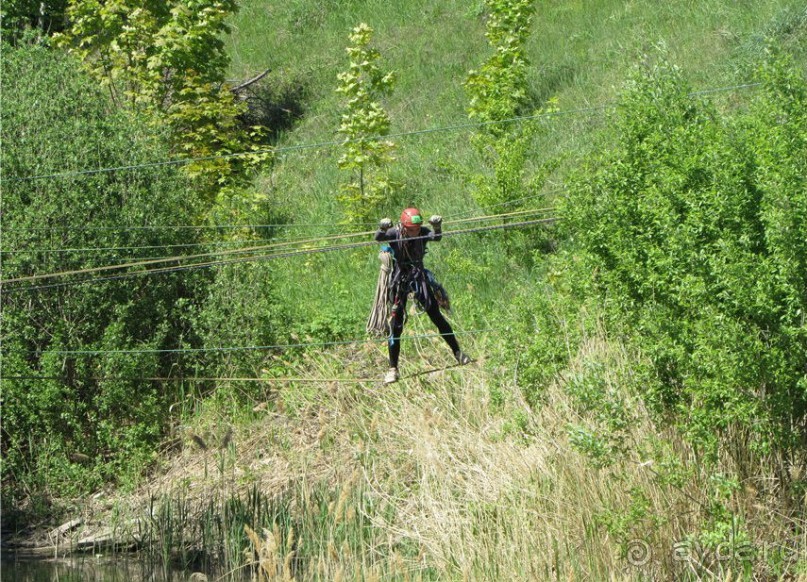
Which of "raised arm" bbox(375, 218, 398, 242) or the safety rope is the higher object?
"raised arm" bbox(375, 218, 398, 242)

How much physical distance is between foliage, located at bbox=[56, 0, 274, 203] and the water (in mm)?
6826

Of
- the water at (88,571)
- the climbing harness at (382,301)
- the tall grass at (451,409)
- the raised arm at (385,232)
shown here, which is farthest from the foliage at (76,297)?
the raised arm at (385,232)

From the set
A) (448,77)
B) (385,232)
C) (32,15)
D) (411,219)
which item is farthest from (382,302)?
(32,15)

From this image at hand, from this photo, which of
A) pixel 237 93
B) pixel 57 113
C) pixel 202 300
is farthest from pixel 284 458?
pixel 237 93

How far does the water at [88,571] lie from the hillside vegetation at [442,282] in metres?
0.50

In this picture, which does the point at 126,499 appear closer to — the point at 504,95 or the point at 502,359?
the point at 502,359

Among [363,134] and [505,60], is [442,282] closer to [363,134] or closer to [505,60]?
[363,134]

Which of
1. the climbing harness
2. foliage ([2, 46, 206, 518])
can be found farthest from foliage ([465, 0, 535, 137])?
the climbing harness

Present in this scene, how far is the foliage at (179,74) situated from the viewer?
22719 millimetres

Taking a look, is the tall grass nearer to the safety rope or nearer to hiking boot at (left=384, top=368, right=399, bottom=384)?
hiking boot at (left=384, top=368, right=399, bottom=384)

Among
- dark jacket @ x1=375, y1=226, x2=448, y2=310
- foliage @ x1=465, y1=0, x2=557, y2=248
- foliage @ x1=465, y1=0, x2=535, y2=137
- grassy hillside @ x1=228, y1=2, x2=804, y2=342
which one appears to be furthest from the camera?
foliage @ x1=465, y1=0, x2=535, y2=137

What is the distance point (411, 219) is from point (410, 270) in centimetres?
71

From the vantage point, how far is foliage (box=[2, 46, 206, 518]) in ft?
64.3

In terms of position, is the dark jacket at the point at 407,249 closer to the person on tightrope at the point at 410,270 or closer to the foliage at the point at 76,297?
the person on tightrope at the point at 410,270
